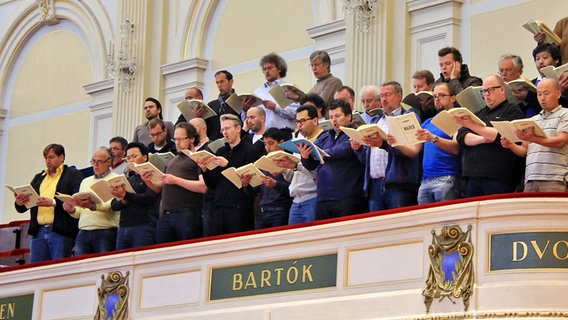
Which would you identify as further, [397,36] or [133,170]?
[397,36]

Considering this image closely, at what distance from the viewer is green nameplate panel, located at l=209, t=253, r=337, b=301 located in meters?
9.36

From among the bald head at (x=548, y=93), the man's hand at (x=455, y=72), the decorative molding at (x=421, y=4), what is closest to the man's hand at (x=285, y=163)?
the man's hand at (x=455, y=72)

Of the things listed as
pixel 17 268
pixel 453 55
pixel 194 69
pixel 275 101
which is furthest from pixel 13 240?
pixel 453 55

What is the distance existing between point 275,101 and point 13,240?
4.27m

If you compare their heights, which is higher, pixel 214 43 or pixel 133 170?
pixel 214 43

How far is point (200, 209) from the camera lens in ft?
33.9

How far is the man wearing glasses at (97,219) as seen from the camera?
36.0ft

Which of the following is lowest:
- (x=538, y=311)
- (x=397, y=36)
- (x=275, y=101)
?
(x=538, y=311)

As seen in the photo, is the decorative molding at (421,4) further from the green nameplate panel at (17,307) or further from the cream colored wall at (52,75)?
the cream colored wall at (52,75)

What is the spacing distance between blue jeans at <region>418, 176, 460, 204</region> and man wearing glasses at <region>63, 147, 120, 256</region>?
3.11 meters

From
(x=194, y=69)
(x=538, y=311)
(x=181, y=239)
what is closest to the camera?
(x=538, y=311)

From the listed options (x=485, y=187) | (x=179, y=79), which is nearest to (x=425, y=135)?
(x=485, y=187)

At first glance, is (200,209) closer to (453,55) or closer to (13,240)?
(453,55)

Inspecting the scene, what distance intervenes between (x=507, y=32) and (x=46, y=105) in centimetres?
753
